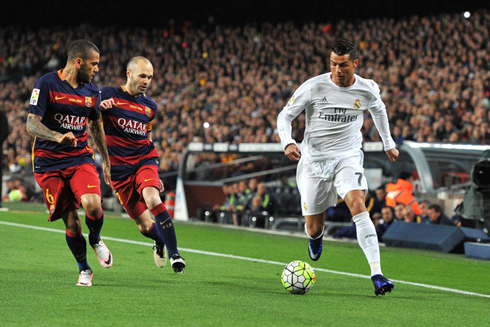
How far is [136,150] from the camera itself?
829cm

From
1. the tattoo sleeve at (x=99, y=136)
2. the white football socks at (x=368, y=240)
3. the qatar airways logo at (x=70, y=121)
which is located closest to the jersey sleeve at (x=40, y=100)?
the qatar airways logo at (x=70, y=121)

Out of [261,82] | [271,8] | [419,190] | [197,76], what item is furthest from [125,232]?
[271,8]

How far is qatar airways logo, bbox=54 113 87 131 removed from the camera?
22.7ft

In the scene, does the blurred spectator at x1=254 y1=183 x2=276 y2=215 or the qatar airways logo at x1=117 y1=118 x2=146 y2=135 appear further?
the blurred spectator at x1=254 y1=183 x2=276 y2=215

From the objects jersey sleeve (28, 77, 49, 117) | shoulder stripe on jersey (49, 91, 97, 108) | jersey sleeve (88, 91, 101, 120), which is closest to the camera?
jersey sleeve (28, 77, 49, 117)

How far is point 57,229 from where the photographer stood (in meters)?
13.8

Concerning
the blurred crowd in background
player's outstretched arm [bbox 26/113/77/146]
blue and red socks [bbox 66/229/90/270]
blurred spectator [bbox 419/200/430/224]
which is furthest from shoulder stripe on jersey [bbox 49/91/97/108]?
the blurred crowd in background

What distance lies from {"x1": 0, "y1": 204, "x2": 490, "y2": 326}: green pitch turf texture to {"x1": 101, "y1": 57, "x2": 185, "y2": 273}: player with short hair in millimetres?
593

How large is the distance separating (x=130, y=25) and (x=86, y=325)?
35.8 metres

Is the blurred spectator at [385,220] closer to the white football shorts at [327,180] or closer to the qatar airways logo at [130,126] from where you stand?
the white football shorts at [327,180]

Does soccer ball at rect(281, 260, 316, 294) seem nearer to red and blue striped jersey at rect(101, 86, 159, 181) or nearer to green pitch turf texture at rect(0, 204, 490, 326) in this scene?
green pitch turf texture at rect(0, 204, 490, 326)

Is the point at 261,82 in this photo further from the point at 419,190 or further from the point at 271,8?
the point at 419,190

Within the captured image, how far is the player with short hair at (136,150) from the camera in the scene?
8102 millimetres

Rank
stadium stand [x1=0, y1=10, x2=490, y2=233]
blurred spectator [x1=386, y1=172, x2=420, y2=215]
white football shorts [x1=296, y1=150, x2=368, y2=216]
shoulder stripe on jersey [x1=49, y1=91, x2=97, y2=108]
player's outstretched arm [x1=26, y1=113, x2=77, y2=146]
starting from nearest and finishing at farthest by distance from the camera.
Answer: player's outstretched arm [x1=26, y1=113, x2=77, y2=146] → shoulder stripe on jersey [x1=49, y1=91, x2=97, y2=108] → white football shorts [x1=296, y1=150, x2=368, y2=216] → blurred spectator [x1=386, y1=172, x2=420, y2=215] → stadium stand [x1=0, y1=10, x2=490, y2=233]
